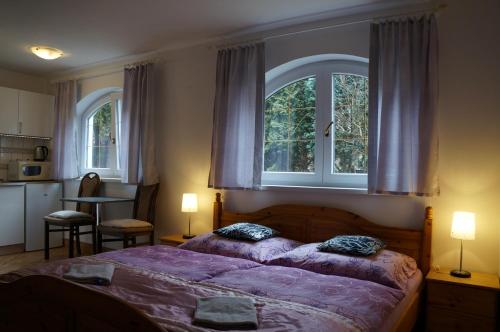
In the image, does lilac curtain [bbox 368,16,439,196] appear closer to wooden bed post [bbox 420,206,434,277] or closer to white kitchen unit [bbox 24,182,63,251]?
wooden bed post [bbox 420,206,434,277]

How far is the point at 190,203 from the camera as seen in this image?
12.2 feet

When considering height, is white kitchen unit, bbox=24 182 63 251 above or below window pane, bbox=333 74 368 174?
below

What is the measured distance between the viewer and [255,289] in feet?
6.58

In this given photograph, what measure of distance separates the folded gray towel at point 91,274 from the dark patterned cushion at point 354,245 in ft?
4.63

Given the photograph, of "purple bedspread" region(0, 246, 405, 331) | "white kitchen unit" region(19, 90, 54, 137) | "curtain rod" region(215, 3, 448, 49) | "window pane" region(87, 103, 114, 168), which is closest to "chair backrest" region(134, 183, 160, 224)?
"window pane" region(87, 103, 114, 168)

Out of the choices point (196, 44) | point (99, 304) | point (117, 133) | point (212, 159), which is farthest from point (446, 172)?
point (117, 133)

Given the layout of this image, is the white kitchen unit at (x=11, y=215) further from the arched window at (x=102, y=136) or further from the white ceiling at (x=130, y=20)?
the white ceiling at (x=130, y=20)

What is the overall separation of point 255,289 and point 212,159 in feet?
6.10

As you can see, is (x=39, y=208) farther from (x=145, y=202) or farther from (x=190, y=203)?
(x=190, y=203)

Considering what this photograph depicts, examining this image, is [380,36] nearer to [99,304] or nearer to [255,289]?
[255,289]

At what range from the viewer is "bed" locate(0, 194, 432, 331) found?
4.81ft

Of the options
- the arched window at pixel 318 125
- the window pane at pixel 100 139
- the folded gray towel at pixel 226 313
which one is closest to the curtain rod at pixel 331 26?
the arched window at pixel 318 125

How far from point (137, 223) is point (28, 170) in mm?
2266

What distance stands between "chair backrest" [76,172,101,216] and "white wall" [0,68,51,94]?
1727mm
